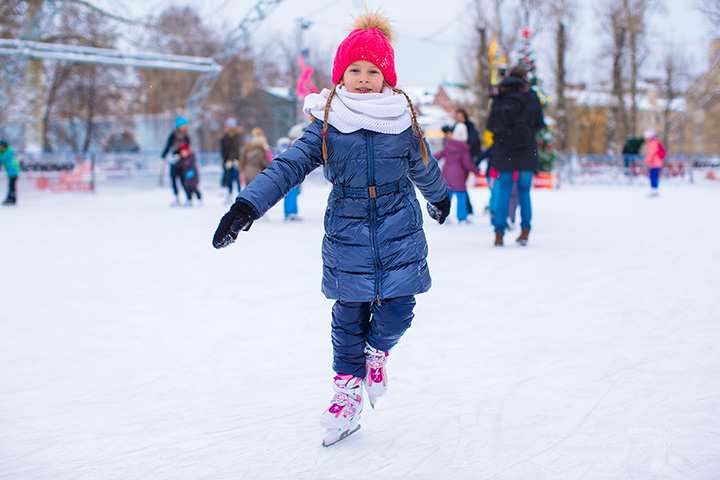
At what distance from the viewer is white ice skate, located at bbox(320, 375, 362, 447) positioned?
99.0 inches

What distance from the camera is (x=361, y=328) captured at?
8.61 ft

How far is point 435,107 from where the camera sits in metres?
48.9

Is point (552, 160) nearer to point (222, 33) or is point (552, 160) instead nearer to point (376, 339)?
point (222, 33)

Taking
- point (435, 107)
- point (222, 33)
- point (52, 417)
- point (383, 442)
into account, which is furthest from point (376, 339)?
point (435, 107)

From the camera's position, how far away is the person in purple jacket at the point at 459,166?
31.6ft

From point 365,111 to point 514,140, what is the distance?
205 inches

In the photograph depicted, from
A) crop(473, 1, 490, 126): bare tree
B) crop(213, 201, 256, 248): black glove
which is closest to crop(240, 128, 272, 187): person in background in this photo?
crop(213, 201, 256, 248): black glove

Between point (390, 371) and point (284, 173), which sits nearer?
point (284, 173)

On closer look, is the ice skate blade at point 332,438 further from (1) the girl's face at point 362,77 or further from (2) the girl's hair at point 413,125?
(1) the girl's face at point 362,77

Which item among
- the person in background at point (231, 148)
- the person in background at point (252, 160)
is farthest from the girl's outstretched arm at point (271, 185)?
the person in background at point (231, 148)

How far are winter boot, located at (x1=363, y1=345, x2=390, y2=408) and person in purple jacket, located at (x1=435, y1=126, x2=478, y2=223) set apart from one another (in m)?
6.99

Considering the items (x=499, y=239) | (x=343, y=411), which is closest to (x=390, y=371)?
(x=343, y=411)

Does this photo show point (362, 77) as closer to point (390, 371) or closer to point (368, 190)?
point (368, 190)

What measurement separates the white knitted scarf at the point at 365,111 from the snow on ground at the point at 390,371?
3.11ft
